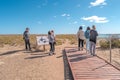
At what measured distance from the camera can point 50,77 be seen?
22.6 feet

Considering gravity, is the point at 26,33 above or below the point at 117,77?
above

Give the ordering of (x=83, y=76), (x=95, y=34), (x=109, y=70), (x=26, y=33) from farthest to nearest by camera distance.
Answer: (x=26, y=33), (x=95, y=34), (x=109, y=70), (x=83, y=76)

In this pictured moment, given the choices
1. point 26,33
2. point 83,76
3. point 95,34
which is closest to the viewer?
point 83,76

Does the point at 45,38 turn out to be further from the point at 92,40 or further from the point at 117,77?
the point at 117,77

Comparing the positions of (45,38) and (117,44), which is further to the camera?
(117,44)

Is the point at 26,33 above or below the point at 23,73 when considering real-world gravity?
above

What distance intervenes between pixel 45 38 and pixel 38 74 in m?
8.02

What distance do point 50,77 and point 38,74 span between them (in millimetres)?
716

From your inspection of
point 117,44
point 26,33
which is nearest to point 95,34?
point 26,33

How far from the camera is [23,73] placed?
763 cm

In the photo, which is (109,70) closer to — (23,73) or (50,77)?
(50,77)

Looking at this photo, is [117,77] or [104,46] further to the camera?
[104,46]

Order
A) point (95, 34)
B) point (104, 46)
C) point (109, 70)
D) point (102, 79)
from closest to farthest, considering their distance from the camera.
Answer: point (102, 79) < point (109, 70) < point (95, 34) < point (104, 46)

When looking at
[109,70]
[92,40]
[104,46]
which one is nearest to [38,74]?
[109,70]
